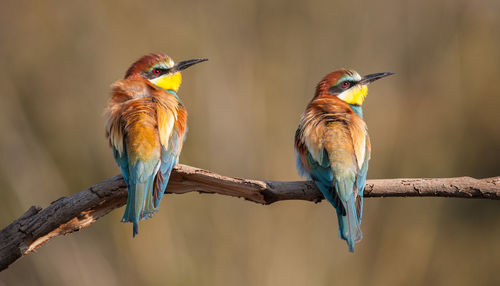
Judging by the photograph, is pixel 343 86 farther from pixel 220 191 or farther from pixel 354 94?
pixel 220 191

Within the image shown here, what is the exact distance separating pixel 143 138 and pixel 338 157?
2.40 feet

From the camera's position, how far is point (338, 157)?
226 centimetres

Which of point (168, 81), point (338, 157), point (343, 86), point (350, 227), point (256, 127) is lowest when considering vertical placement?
point (256, 127)

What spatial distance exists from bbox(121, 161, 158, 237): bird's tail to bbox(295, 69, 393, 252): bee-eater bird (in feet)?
1.97

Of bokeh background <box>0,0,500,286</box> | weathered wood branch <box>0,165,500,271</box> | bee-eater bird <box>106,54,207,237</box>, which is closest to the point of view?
weathered wood branch <box>0,165,500,271</box>

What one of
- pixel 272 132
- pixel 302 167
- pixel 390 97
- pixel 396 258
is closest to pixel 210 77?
pixel 272 132

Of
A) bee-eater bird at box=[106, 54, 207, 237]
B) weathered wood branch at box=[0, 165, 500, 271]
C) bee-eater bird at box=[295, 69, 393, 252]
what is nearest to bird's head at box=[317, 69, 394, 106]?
bee-eater bird at box=[295, 69, 393, 252]

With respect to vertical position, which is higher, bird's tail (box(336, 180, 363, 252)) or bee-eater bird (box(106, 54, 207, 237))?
bee-eater bird (box(106, 54, 207, 237))

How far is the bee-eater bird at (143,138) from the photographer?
83.6 inches

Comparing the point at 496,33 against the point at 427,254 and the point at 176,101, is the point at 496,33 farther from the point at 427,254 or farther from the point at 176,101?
the point at 176,101

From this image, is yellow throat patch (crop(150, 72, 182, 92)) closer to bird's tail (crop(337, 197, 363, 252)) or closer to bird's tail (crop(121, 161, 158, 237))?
bird's tail (crop(121, 161, 158, 237))

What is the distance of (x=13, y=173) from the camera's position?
4406 millimetres

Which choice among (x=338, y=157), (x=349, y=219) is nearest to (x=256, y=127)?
(x=338, y=157)

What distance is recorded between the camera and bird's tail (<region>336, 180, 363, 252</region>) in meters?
2.09
